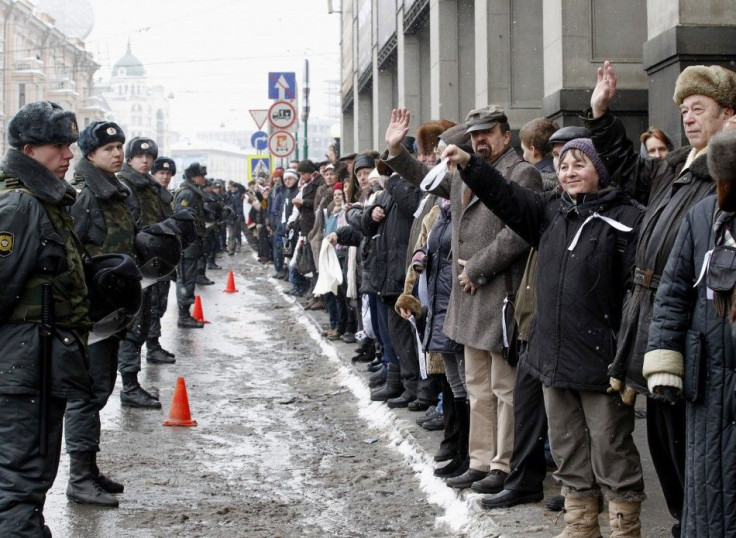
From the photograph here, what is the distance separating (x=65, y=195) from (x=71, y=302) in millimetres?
499

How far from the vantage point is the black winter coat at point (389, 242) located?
9.32m

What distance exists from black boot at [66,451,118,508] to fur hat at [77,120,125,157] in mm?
2012

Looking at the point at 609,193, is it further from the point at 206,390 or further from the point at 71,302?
the point at 206,390

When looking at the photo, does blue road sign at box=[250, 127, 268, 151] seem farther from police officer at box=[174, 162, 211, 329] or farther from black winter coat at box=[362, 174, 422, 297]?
black winter coat at box=[362, 174, 422, 297]

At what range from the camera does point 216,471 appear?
26.2 feet

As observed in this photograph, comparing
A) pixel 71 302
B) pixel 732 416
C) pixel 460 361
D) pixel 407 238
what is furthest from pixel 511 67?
pixel 732 416

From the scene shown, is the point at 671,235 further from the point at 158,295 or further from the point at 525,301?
the point at 158,295

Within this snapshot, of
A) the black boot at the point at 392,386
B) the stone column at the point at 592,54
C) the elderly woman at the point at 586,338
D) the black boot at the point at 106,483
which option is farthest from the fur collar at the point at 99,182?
the stone column at the point at 592,54

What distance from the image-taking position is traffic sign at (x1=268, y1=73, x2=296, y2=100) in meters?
25.2

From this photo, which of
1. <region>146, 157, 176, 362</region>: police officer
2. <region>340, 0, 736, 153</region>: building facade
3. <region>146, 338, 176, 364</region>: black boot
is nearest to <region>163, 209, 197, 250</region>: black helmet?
<region>340, 0, 736, 153</region>: building facade

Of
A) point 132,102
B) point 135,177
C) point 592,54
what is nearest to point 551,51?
point 592,54

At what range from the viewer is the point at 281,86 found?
82.5 feet

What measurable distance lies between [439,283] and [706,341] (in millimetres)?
3205

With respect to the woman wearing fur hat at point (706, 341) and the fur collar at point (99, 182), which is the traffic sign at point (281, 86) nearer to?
the fur collar at point (99, 182)
